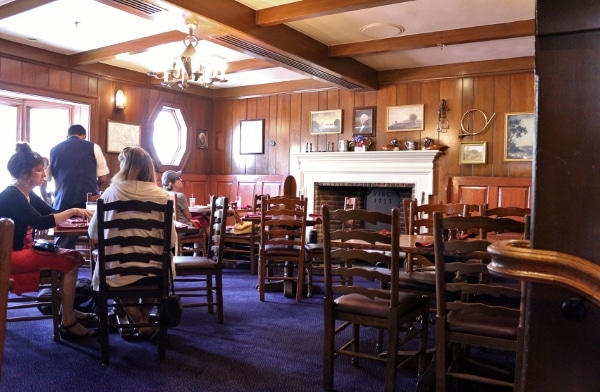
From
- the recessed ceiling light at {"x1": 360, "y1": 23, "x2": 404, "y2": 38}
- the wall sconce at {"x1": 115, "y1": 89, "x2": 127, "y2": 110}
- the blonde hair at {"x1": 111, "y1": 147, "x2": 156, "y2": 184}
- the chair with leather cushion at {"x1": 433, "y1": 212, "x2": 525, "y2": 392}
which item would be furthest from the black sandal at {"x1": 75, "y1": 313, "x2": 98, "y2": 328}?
the wall sconce at {"x1": 115, "y1": 89, "x2": 127, "y2": 110}

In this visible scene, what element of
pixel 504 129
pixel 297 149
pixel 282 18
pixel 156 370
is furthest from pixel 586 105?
pixel 297 149

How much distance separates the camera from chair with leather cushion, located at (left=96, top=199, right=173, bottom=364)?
2.94 meters

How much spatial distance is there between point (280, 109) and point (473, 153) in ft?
11.2

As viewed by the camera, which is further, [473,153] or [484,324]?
[473,153]

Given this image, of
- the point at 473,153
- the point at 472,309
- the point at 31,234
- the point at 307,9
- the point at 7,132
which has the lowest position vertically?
the point at 472,309

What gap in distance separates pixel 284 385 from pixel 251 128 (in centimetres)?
692

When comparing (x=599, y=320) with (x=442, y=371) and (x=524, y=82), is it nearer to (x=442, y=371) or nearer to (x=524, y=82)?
(x=442, y=371)

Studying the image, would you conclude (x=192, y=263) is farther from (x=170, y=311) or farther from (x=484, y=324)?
(x=484, y=324)

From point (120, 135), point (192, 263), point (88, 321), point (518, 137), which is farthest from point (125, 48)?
point (518, 137)

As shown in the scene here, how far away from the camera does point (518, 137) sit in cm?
686

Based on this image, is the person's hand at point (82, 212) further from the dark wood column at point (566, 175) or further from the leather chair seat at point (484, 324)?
the dark wood column at point (566, 175)

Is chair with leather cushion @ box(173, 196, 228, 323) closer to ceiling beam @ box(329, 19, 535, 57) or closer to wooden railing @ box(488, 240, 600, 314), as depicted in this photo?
wooden railing @ box(488, 240, 600, 314)

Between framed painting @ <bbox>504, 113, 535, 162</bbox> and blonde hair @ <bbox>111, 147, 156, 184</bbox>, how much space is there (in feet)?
17.4

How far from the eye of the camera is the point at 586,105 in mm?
999
